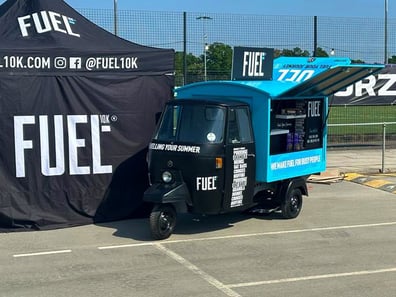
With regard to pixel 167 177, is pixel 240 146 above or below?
above

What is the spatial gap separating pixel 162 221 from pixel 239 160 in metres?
1.37

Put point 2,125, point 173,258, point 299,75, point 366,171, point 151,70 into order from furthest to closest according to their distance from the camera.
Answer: point 366,171 < point 299,75 < point 151,70 < point 2,125 < point 173,258

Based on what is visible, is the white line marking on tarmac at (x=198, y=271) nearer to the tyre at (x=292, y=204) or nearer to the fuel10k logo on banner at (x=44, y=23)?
the tyre at (x=292, y=204)

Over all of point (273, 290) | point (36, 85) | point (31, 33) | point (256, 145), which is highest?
point (31, 33)

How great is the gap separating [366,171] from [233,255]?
27.1 feet

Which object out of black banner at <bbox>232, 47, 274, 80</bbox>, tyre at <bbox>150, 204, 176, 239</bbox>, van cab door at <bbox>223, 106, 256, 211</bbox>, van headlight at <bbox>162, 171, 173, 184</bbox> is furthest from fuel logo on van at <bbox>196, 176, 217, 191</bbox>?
black banner at <bbox>232, 47, 274, 80</bbox>

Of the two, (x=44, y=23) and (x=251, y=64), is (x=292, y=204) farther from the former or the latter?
(x=44, y=23)

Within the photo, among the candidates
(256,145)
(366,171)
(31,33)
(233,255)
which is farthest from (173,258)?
(366,171)

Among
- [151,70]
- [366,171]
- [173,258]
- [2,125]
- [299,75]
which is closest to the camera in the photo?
[173,258]

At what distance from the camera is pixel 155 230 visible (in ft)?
26.3

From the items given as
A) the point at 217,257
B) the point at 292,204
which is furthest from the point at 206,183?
the point at 292,204

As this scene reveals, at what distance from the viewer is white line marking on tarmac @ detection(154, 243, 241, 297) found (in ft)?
19.4

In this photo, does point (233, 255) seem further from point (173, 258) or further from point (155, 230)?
point (155, 230)

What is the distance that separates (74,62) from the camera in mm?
8945
